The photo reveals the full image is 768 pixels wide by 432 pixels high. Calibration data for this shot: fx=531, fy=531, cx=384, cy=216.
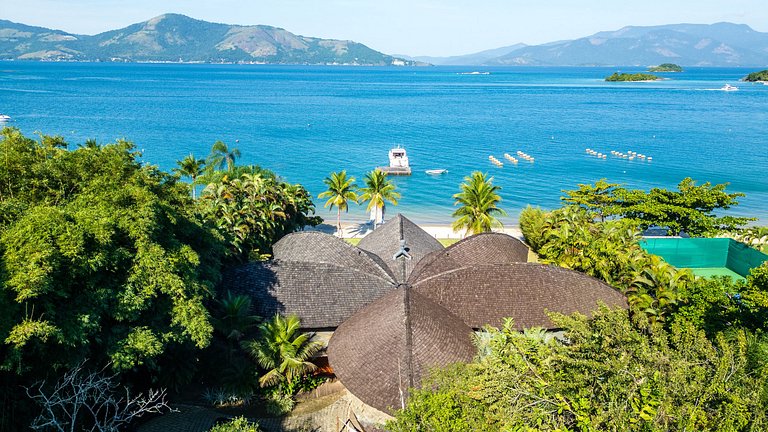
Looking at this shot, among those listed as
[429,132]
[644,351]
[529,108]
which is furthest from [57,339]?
[529,108]

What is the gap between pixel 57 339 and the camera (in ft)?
41.4

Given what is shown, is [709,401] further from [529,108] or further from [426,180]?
[529,108]

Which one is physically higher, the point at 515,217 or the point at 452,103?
the point at 452,103

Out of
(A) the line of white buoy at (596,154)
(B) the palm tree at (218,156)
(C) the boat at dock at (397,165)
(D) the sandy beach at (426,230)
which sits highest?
(B) the palm tree at (218,156)

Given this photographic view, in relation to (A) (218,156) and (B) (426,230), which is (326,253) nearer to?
(B) (426,230)

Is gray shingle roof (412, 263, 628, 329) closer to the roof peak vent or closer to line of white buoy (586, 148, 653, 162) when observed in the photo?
the roof peak vent

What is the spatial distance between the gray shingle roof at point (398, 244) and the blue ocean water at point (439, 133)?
1531cm

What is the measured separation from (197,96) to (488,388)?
137146 millimetres

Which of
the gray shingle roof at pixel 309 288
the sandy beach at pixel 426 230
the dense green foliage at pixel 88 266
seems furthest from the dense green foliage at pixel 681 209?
the dense green foliage at pixel 88 266

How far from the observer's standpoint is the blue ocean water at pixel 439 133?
58875mm

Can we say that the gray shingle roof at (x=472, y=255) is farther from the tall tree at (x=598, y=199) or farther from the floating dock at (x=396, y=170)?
the floating dock at (x=396, y=170)

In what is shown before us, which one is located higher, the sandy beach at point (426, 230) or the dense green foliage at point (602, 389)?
the dense green foliage at point (602, 389)

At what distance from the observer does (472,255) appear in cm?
2683

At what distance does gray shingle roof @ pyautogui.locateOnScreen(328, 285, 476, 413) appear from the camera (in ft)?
56.6
